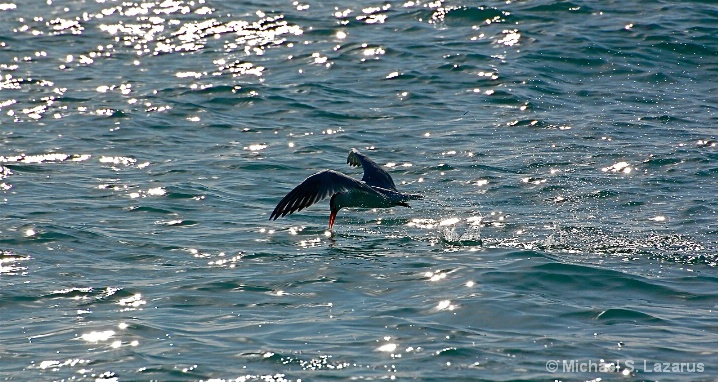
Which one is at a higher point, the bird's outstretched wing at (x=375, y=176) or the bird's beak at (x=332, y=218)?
the bird's outstretched wing at (x=375, y=176)

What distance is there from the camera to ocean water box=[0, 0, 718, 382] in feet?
26.7

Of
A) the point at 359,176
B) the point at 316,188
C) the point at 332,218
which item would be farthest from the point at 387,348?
the point at 359,176

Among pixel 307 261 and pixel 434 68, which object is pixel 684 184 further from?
pixel 434 68

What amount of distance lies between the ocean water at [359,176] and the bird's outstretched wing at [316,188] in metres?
0.41

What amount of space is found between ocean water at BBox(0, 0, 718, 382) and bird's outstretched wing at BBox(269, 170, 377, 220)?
0.41 metres

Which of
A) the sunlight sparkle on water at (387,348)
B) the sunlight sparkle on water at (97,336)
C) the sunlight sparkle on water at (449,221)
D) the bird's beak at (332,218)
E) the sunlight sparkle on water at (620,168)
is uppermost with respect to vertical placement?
the sunlight sparkle on water at (97,336)

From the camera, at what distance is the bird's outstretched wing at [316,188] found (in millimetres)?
11547

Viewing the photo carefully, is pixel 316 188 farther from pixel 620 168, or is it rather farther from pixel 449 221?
pixel 620 168

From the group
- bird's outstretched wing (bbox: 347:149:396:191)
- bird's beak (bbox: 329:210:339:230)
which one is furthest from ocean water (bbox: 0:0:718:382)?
bird's outstretched wing (bbox: 347:149:396:191)

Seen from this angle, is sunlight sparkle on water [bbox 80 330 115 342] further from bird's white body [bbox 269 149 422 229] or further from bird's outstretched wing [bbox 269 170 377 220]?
bird's outstretched wing [bbox 269 170 377 220]

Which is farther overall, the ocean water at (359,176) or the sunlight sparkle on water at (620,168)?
the sunlight sparkle on water at (620,168)

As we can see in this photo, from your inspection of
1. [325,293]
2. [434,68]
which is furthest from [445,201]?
[434,68]

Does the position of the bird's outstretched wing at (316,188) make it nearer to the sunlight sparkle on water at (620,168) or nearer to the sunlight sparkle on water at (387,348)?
the sunlight sparkle on water at (387,348)

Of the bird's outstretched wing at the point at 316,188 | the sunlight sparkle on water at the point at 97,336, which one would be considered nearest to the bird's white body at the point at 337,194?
the bird's outstretched wing at the point at 316,188
